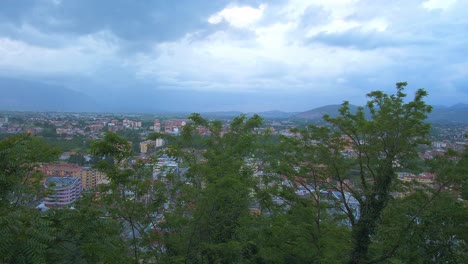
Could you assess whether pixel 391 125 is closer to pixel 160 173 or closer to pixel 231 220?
pixel 231 220

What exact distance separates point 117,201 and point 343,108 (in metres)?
6.18

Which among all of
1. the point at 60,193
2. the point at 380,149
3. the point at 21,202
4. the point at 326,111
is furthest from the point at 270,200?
the point at 326,111

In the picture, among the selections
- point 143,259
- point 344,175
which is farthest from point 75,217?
point 344,175

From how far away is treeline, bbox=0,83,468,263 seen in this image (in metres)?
4.61

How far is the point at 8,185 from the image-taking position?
14.2ft

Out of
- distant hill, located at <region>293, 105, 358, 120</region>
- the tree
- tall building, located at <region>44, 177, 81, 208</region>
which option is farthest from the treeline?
distant hill, located at <region>293, 105, 358, 120</region>

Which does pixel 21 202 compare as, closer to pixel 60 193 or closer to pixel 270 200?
pixel 60 193

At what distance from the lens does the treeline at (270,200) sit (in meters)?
4.61

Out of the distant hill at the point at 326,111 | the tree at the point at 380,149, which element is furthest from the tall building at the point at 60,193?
the distant hill at the point at 326,111

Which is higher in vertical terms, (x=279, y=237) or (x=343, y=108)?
(x=343, y=108)

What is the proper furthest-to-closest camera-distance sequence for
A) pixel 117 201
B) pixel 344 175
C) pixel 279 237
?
pixel 344 175
pixel 279 237
pixel 117 201

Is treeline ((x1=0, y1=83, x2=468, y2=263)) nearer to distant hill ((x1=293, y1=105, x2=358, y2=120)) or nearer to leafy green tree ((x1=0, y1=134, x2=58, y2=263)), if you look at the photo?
leafy green tree ((x1=0, y1=134, x2=58, y2=263))

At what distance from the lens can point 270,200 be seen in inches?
289

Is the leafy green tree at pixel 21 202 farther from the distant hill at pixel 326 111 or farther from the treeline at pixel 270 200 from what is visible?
the distant hill at pixel 326 111
